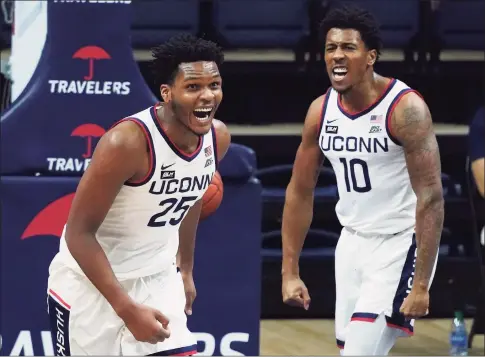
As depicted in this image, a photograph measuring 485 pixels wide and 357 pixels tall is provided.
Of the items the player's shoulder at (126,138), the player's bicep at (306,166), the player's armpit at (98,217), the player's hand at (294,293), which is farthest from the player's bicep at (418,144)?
the player's armpit at (98,217)

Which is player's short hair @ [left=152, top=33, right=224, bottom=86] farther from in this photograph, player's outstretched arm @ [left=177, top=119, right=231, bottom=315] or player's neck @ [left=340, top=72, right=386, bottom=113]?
player's neck @ [left=340, top=72, right=386, bottom=113]

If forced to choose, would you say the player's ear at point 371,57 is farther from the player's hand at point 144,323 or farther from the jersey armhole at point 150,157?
the player's hand at point 144,323

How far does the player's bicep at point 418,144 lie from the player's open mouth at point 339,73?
24 centimetres

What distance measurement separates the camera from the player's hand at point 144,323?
3.60m

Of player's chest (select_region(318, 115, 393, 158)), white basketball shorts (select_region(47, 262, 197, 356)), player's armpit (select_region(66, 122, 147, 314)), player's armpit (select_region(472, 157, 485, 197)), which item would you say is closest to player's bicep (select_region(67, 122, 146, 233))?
player's armpit (select_region(66, 122, 147, 314))

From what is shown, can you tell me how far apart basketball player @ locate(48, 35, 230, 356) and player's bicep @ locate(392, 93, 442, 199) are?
800 millimetres

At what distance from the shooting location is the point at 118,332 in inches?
151

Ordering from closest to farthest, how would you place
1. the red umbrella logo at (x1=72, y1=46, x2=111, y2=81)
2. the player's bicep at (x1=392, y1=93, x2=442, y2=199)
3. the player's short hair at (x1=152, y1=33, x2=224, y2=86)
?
the player's short hair at (x1=152, y1=33, x2=224, y2=86) → the player's bicep at (x1=392, y1=93, x2=442, y2=199) → the red umbrella logo at (x1=72, y1=46, x2=111, y2=81)

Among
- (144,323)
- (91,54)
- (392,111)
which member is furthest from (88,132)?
(144,323)

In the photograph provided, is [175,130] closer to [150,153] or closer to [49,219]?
[150,153]

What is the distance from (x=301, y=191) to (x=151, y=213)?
3.58ft

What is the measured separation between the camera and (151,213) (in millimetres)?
3832

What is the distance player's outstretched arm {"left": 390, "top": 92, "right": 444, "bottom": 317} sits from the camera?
4309mm

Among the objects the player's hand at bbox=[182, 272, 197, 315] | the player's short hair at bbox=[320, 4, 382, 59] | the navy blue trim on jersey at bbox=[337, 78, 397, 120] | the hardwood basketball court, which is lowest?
the hardwood basketball court
